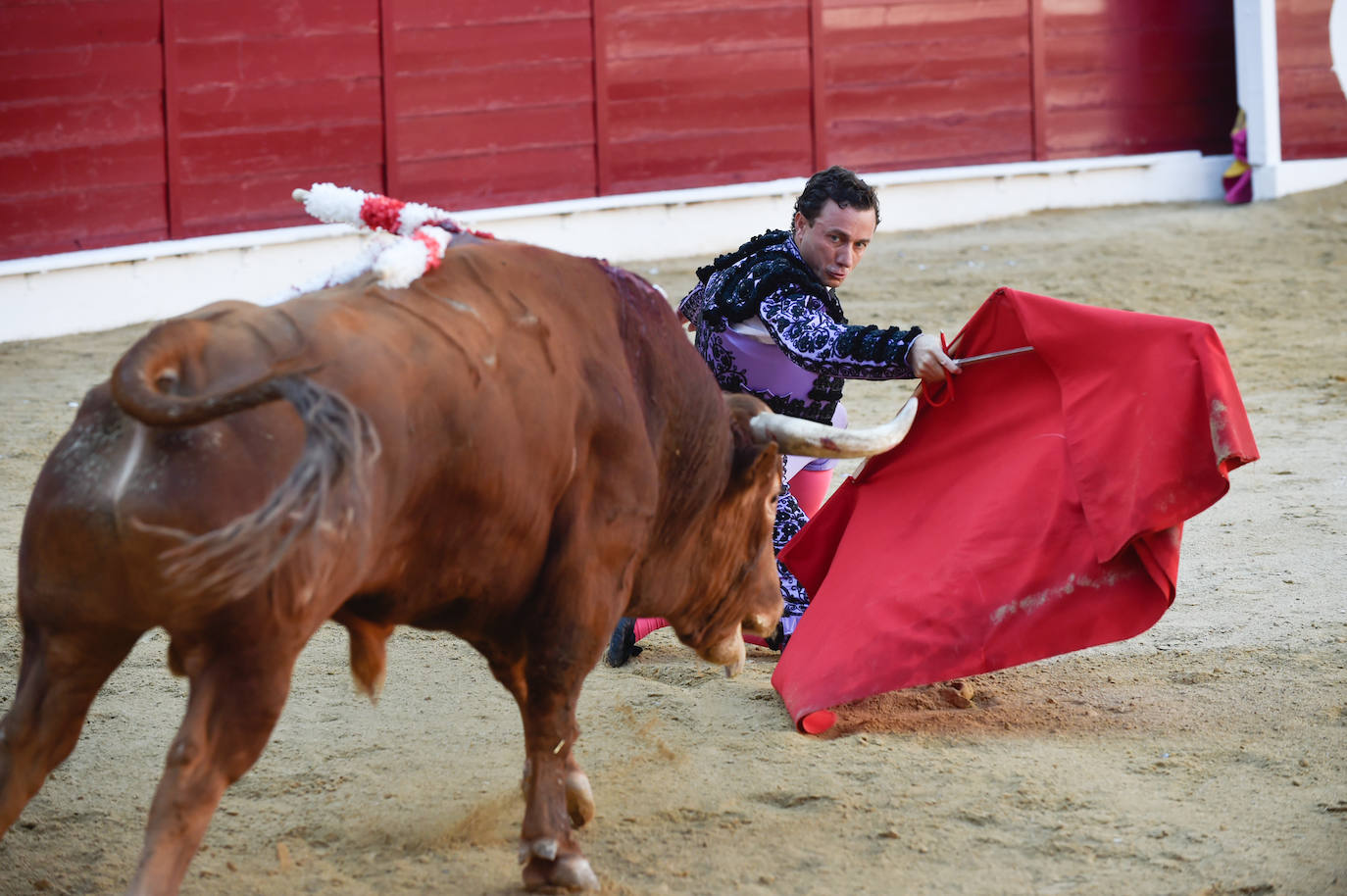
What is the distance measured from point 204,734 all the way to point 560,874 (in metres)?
0.71

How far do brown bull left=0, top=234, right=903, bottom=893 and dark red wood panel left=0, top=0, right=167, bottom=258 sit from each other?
6192 millimetres

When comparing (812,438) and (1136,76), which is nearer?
(812,438)

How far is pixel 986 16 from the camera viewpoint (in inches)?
423

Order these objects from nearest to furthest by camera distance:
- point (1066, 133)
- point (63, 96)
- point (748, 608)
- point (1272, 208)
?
point (748, 608) → point (63, 96) → point (1272, 208) → point (1066, 133)

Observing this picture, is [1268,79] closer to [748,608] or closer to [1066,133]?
[1066,133]

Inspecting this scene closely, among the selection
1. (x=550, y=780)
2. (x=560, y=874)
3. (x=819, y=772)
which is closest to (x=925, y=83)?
(x=819, y=772)

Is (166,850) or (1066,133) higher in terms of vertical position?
(1066,133)

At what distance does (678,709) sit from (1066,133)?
851 centimetres

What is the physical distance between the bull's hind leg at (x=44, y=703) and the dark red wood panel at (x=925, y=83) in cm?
868

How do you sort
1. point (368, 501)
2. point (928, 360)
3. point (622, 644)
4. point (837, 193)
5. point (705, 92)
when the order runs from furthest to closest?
point (705, 92) → point (622, 644) → point (837, 193) → point (928, 360) → point (368, 501)

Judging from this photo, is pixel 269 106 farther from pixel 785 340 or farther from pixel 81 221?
pixel 785 340

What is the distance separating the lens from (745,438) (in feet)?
10.1

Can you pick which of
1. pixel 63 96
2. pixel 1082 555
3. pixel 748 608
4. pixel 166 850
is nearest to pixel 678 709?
pixel 748 608

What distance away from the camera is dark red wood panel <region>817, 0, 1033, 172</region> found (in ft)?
34.1
